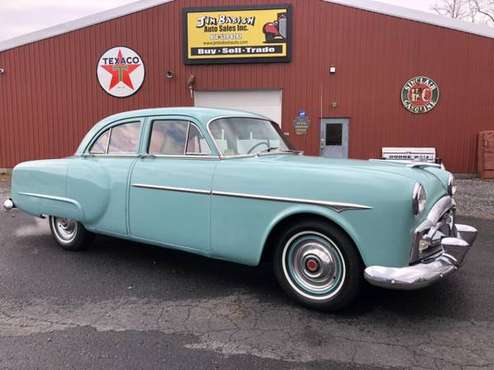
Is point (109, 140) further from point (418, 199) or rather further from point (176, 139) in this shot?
point (418, 199)

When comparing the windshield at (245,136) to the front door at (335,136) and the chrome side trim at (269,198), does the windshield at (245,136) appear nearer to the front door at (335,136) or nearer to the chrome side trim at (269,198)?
the chrome side trim at (269,198)

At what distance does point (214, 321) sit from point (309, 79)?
10.9 m

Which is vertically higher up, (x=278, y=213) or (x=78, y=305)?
(x=278, y=213)

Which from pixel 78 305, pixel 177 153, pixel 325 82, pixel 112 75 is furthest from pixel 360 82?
pixel 78 305

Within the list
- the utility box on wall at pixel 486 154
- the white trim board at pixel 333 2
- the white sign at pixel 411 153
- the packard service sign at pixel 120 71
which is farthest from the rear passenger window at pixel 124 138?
the utility box on wall at pixel 486 154

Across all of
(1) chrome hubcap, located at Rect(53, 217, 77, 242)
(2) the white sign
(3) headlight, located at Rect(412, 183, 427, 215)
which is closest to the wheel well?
(3) headlight, located at Rect(412, 183, 427, 215)

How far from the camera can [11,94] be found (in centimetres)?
1403

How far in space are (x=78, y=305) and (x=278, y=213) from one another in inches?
72.7

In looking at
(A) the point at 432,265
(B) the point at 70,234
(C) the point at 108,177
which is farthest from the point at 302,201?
(B) the point at 70,234

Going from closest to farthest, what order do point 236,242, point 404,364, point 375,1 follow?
point 404,364
point 236,242
point 375,1

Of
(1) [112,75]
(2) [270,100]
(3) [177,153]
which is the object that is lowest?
(3) [177,153]

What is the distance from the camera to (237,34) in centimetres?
1295

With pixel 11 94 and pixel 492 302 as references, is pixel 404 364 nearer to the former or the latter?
pixel 492 302

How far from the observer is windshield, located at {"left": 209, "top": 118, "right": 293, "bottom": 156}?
3.95 meters
